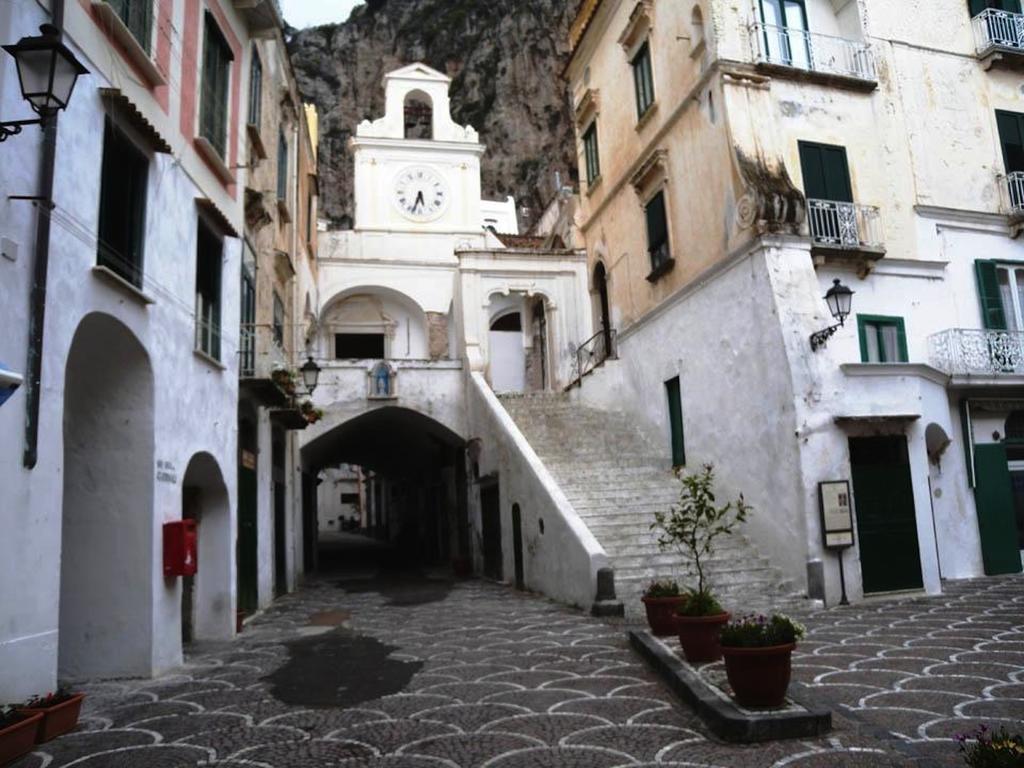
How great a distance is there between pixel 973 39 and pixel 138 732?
1723cm

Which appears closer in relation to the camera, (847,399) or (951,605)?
(951,605)

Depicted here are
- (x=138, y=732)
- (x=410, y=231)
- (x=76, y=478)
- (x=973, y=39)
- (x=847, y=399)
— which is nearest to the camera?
(x=138, y=732)

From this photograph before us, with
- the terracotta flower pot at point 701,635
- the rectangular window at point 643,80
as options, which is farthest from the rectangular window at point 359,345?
the terracotta flower pot at point 701,635

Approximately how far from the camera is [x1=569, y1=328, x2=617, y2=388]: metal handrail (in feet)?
58.9

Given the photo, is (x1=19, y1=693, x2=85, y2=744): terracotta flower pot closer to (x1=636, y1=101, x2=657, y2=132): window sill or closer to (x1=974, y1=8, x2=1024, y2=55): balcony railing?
(x1=636, y1=101, x2=657, y2=132): window sill

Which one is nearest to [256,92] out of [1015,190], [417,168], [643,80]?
[643,80]

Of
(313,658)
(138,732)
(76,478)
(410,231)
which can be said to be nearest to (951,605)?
(313,658)

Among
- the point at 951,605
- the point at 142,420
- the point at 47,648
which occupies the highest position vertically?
the point at 142,420

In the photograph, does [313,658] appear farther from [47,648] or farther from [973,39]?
[973,39]

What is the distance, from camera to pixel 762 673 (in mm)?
4973

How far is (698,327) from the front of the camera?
537 inches

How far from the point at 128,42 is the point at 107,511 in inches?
165

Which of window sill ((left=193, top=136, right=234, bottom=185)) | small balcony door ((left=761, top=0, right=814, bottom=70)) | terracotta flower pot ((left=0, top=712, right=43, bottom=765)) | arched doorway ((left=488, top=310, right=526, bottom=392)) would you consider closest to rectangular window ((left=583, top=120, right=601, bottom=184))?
small balcony door ((left=761, top=0, right=814, bottom=70))

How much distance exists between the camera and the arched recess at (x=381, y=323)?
24625 mm
